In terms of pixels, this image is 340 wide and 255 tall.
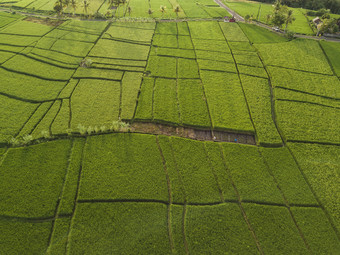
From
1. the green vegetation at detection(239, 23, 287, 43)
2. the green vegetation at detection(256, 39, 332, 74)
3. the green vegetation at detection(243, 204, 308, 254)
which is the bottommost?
the green vegetation at detection(243, 204, 308, 254)

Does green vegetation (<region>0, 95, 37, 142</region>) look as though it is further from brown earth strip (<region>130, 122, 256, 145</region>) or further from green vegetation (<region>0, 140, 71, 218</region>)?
brown earth strip (<region>130, 122, 256, 145</region>)

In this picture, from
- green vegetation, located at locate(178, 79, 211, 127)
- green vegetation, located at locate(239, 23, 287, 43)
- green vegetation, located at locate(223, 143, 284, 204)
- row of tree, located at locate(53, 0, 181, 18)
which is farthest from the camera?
row of tree, located at locate(53, 0, 181, 18)

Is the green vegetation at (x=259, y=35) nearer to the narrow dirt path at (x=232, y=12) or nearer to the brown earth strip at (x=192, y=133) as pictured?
the narrow dirt path at (x=232, y=12)

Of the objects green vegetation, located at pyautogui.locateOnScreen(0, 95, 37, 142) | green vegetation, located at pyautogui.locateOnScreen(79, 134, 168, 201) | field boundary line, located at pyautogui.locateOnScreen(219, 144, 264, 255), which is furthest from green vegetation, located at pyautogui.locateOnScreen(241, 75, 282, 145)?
green vegetation, located at pyautogui.locateOnScreen(0, 95, 37, 142)

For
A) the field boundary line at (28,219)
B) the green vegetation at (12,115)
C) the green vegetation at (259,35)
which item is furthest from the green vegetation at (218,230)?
the green vegetation at (259,35)

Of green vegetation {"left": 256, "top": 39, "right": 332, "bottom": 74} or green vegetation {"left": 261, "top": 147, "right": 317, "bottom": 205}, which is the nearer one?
green vegetation {"left": 261, "top": 147, "right": 317, "bottom": 205}

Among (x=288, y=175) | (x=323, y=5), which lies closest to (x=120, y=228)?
(x=288, y=175)

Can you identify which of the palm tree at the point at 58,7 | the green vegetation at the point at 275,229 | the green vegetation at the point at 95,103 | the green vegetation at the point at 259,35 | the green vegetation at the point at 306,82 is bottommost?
the green vegetation at the point at 275,229

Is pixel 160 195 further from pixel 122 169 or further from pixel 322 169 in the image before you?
pixel 322 169

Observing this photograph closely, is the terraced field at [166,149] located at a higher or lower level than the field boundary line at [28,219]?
higher
